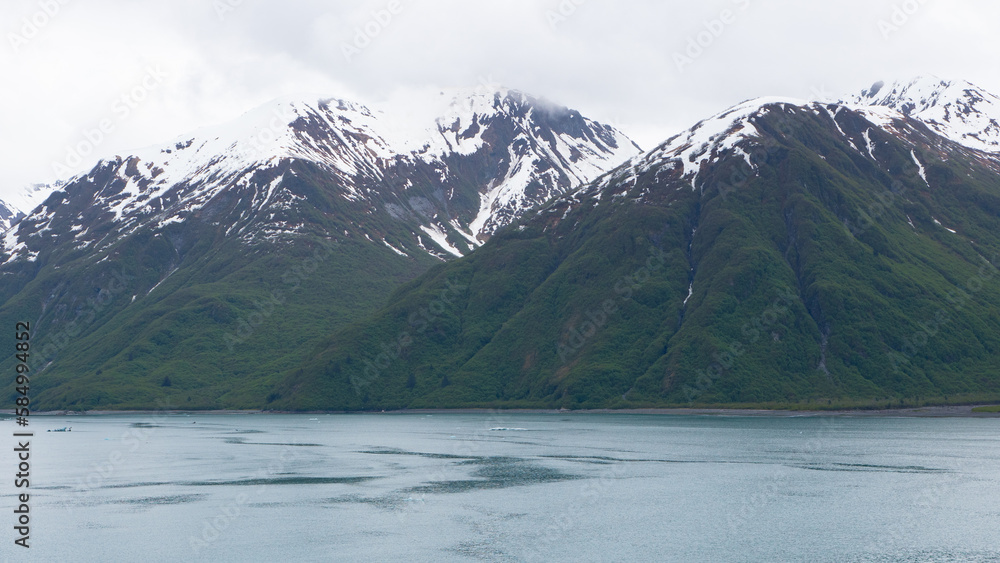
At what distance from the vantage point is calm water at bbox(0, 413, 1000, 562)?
→ 275 feet

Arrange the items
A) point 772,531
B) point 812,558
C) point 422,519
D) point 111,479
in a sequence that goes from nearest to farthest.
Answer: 1. point 812,558
2. point 772,531
3. point 422,519
4. point 111,479

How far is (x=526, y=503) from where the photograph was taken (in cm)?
10656

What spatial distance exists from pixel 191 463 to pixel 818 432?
13184 cm

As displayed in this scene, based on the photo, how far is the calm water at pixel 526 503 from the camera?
275 feet

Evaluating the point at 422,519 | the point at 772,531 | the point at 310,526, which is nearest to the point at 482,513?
the point at 422,519

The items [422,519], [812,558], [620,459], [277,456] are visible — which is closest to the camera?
[812,558]

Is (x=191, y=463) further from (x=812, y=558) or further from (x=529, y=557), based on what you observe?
(x=812, y=558)

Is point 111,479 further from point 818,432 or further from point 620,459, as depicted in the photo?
point 818,432

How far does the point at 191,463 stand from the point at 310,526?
64434 millimetres

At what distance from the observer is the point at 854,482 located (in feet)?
387

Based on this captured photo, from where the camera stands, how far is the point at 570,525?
309 feet

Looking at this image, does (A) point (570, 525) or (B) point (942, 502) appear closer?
(A) point (570, 525)

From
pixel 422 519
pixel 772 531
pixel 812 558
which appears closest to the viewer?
pixel 812 558

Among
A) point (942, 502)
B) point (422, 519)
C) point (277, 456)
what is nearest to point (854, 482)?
point (942, 502)
